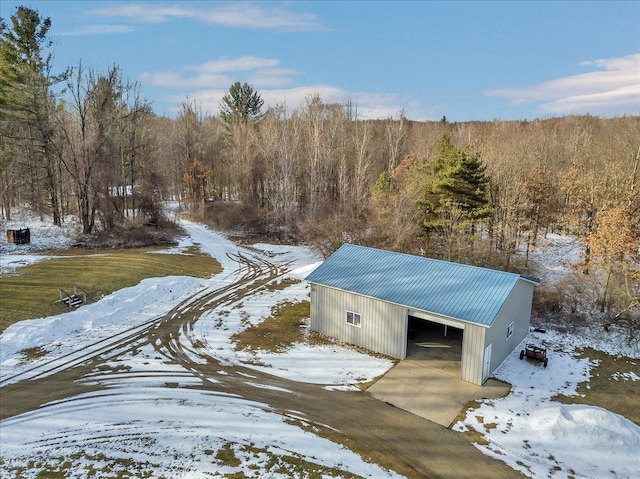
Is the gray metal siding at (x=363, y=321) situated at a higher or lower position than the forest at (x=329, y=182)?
lower

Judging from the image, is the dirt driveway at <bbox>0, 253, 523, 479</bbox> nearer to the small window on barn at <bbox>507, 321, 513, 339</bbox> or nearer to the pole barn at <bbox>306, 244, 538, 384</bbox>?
the pole barn at <bbox>306, 244, 538, 384</bbox>

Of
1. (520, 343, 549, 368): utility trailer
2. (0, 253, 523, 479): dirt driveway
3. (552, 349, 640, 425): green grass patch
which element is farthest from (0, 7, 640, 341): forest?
(0, 253, 523, 479): dirt driveway

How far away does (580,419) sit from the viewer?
11172 mm

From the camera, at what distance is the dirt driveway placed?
32.9 ft

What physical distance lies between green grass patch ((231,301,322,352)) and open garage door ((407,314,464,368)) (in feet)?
14.2

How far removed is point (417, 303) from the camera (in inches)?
586

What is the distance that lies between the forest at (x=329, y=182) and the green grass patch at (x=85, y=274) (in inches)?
263

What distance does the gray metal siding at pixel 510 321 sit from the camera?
564 inches

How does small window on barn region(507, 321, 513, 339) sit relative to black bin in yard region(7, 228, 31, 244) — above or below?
below

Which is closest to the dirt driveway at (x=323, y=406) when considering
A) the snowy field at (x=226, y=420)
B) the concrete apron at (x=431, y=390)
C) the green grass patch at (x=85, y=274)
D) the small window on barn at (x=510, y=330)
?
the snowy field at (x=226, y=420)

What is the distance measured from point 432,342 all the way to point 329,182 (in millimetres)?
33573

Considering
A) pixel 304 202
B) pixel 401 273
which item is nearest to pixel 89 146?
pixel 304 202

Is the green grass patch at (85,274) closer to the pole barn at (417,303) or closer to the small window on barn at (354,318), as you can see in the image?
the pole barn at (417,303)

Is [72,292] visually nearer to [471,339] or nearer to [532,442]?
[471,339]
